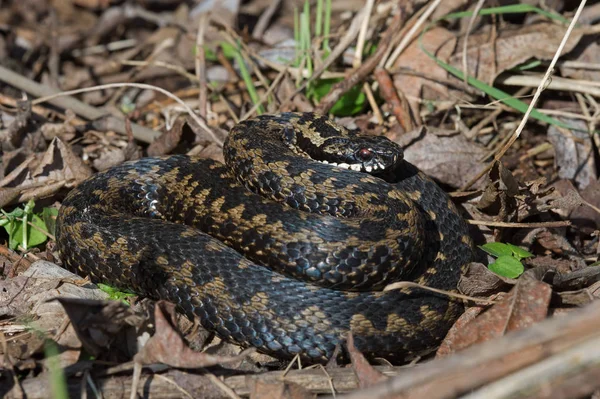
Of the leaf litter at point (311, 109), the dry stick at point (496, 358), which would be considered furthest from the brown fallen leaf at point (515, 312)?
the dry stick at point (496, 358)

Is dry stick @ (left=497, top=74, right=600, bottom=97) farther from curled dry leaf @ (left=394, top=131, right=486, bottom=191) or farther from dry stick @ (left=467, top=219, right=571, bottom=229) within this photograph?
dry stick @ (left=467, top=219, right=571, bottom=229)

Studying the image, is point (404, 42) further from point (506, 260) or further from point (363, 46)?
point (506, 260)

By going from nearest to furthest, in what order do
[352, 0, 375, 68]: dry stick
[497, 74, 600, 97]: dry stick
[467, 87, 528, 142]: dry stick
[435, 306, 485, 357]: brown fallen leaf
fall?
[435, 306, 485, 357]: brown fallen leaf
[497, 74, 600, 97]: dry stick
[467, 87, 528, 142]: dry stick
[352, 0, 375, 68]: dry stick

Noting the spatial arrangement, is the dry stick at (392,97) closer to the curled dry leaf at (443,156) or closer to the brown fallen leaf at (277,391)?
the curled dry leaf at (443,156)

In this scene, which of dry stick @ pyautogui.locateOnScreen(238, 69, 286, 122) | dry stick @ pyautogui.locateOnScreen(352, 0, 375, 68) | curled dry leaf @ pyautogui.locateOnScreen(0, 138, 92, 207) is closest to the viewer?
curled dry leaf @ pyautogui.locateOnScreen(0, 138, 92, 207)

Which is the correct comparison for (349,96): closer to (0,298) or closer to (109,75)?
(109,75)

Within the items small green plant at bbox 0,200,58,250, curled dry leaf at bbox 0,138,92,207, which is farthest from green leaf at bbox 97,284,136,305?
curled dry leaf at bbox 0,138,92,207

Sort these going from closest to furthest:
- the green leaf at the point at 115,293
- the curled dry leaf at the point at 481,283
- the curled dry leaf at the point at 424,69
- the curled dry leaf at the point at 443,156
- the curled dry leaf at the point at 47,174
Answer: the curled dry leaf at the point at 481,283 < the green leaf at the point at 115,293 < the curled dry leaf at the point at 47,174 < the curled dry leaf at the point at 443,156 < the curled dry leaf at the point at 424,69
